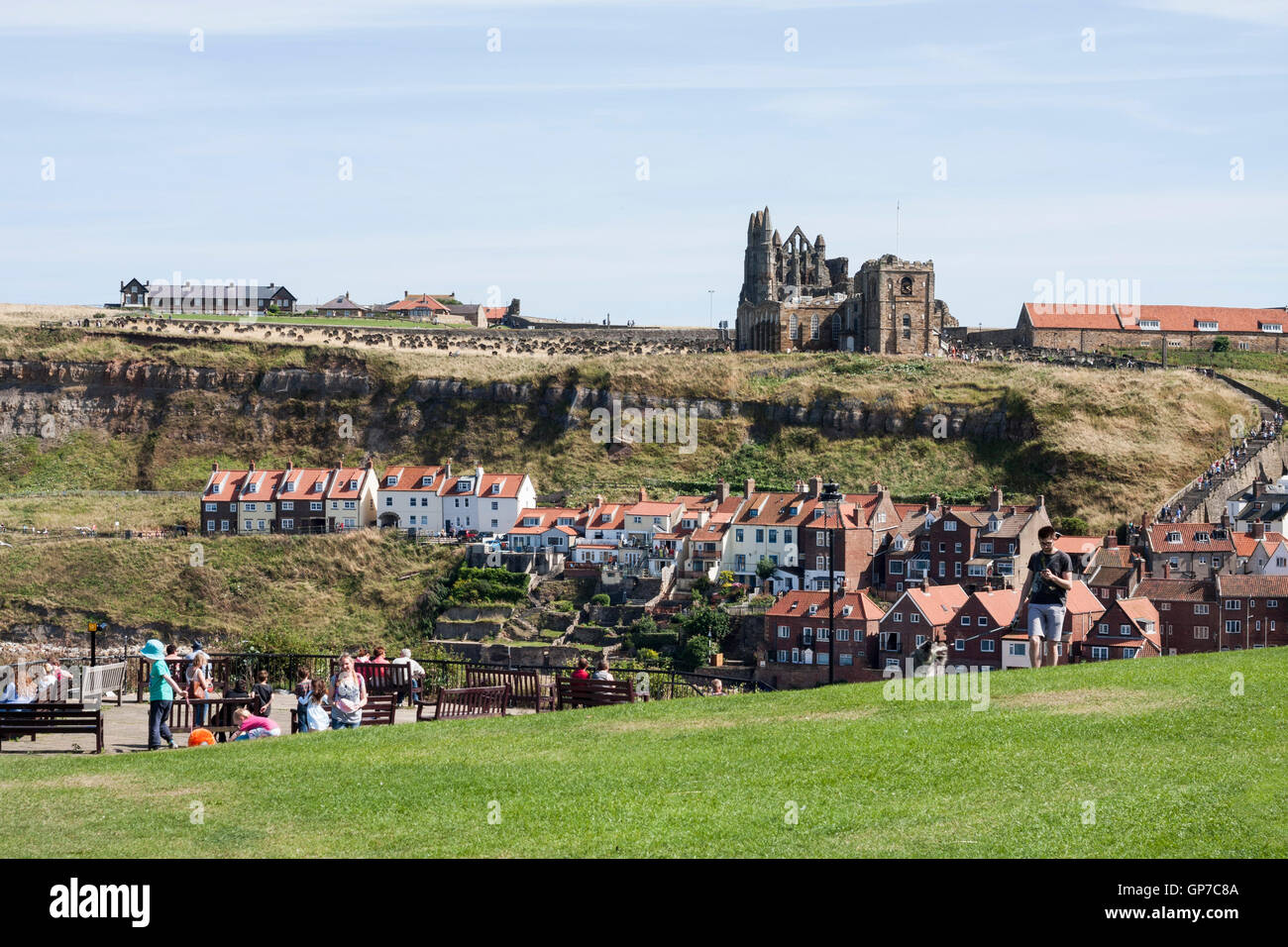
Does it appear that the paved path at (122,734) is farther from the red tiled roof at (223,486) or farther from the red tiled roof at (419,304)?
the red tiled roof at (419,304)

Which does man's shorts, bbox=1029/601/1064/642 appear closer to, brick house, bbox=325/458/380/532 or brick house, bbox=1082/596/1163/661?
brick house, bbox=1082/596/1163/661

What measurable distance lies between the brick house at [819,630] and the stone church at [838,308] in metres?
46.0

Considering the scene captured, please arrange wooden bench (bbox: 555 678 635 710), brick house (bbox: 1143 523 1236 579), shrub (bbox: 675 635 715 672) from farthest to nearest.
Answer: shrub (bbox: 675 635 715 672), brick house (bbox: 1143 523 1236 579), wooden bench (bbox: 555 678 635 710)

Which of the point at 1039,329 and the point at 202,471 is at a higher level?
the point at 1039,329

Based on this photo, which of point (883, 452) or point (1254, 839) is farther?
point (883, 452)

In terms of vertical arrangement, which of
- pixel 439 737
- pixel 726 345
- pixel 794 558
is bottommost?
pixel 794 558

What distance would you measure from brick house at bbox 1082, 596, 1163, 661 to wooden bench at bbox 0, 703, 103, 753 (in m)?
35.4

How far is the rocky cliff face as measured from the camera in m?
95.2

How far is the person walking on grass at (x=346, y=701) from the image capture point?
1919 centimetres

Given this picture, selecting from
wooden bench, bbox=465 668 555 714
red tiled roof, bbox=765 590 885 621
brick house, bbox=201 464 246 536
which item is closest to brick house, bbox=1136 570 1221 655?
red tiled roof, bbox=765 590 885 621

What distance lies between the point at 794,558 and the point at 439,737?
55.1 meters
